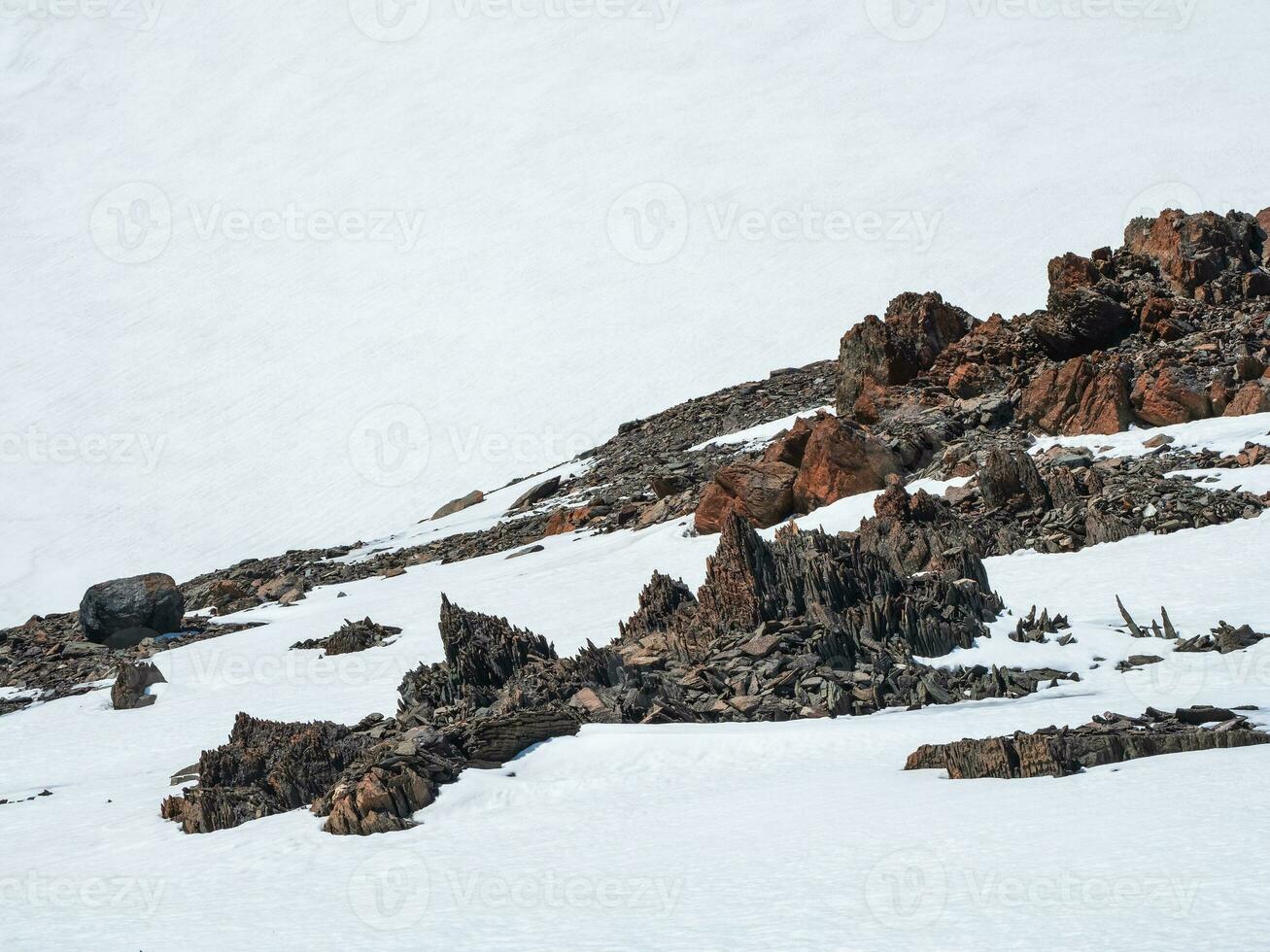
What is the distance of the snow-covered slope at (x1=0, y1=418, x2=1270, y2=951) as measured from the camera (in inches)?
213

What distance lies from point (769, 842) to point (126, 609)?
2193 centimetres

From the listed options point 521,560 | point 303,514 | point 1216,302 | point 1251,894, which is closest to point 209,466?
point 303,514

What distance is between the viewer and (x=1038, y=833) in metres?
6.33

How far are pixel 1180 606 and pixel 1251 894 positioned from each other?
28.1ft

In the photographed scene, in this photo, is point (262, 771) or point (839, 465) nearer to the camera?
point (262, 771)

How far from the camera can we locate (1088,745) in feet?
26.4

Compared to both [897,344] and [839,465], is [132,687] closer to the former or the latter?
[839,465]

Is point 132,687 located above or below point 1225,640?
above

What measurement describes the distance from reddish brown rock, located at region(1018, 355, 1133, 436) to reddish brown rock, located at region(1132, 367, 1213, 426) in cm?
44

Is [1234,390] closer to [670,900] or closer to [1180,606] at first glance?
[1180,606]

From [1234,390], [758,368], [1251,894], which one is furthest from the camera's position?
[758,368]

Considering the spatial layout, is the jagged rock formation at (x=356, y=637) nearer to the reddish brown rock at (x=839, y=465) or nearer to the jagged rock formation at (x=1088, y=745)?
the reddish brown rock at (x=839, y=465)

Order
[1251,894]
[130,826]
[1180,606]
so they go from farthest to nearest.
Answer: [1180,606]
[130,826]
[1251,894]

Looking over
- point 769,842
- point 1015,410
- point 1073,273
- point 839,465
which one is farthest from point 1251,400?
point 769,842
